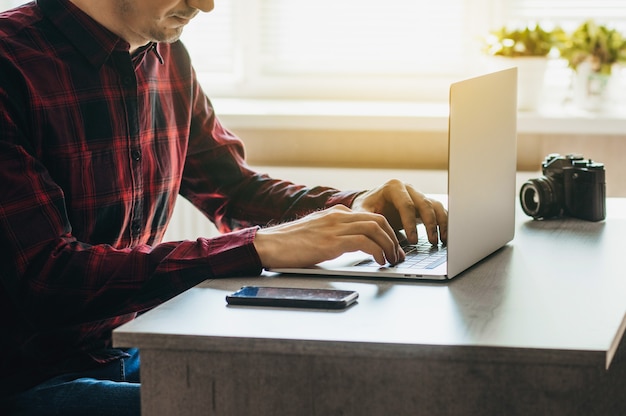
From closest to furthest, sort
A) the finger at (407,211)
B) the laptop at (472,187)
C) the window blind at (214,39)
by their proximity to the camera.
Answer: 1. the laptop at (472,187)
2. the finger at (407,211)
3. the window blind at (214,39)

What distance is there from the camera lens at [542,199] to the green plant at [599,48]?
3.39ft

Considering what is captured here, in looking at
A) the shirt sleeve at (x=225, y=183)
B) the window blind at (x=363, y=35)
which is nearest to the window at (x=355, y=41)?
the window blind at (x=363, y=35)

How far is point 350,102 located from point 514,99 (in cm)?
141

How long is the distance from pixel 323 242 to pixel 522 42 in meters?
1.57

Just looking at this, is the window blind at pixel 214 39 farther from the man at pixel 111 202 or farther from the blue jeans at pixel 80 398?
the blue jeans at pixel 80 398

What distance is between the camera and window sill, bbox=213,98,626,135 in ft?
8.49

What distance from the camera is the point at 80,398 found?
1.32 m

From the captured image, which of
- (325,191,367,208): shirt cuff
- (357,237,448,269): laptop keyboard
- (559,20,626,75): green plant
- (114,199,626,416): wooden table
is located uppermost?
(559,20,626,75): green plant

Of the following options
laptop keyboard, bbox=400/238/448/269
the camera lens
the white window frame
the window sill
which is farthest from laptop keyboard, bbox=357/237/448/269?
the white window frame

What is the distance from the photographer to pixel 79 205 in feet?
4.80

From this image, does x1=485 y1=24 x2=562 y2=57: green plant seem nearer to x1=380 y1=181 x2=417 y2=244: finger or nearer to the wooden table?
x1=380 y1=181 x2=417 y2=244: finger

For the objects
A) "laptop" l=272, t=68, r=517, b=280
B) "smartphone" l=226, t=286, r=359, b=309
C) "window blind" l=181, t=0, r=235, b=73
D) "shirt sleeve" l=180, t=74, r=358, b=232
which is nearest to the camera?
"smartphone" l=226, t=286, r=359, b=309

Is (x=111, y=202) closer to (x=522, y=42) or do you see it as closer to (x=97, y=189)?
(x=97, y=189)

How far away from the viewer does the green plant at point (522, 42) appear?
264 centimetres
